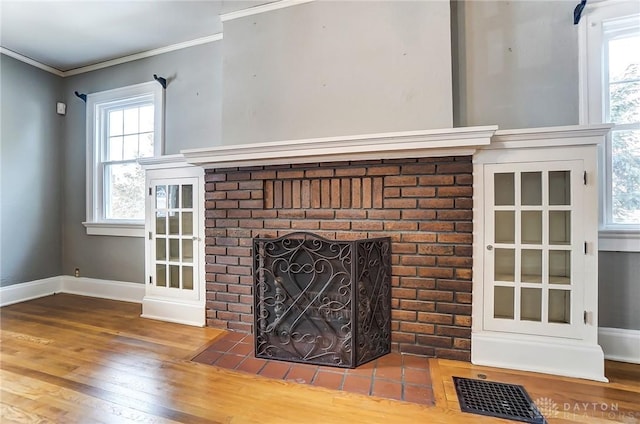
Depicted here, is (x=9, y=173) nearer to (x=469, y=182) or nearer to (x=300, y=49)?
(x=300, y=49)

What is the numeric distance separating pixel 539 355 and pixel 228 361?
209cm

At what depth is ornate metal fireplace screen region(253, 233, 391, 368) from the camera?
204 cm

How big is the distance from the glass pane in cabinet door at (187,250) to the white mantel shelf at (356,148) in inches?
31.8

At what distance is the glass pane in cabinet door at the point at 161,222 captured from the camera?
2.93m

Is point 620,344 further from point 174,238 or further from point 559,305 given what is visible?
point 174,238

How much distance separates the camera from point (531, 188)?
6.67 feet

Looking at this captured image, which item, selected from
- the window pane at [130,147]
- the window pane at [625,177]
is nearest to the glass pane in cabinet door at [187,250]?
the window pane at [130,147]

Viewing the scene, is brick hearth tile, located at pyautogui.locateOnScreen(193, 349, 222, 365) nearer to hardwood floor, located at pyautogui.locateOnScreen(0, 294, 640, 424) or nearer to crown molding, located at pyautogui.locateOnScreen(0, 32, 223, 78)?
hardwood floor, located at pyautogui.locateOnScreen(0, 294, 640, 424)

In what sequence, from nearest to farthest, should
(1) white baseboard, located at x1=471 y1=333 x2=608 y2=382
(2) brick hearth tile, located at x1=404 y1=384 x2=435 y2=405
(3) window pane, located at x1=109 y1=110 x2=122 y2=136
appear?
(2) brick hearth tile, located at x1=404 y1=384 x2=435 y2=405, (1) white baseboard, located at x1=471 y1=333 x2=608 y2=382, (3) window pane, located at x1=109 y1=110 x2=122 y2=136

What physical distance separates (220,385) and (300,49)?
252 centimetres

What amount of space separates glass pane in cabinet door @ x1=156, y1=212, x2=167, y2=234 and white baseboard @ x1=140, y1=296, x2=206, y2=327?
664mm

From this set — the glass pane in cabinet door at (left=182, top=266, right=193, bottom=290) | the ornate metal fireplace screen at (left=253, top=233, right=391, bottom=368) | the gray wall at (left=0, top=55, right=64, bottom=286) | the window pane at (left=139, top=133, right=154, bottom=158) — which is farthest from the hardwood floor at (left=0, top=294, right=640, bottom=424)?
the window pane at (left=139, top=133, right=154, bottom=158)

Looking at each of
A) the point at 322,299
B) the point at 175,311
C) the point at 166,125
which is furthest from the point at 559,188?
the point at 166,125

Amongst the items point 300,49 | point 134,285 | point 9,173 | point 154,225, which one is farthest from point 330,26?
point 9,173
